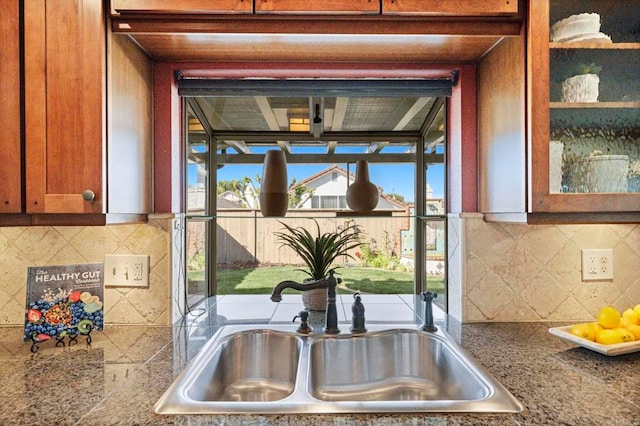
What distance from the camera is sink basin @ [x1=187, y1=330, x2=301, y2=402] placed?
125 centimetres

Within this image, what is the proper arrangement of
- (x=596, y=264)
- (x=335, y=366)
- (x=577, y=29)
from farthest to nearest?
(x=596, y=264) < (x=335, y=366) < (x=577, y=29)

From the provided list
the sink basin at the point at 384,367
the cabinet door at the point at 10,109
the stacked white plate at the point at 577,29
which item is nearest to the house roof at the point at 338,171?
the sink basin at the point at 384,367

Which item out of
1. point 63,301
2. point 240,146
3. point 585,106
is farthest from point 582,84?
point 63,301

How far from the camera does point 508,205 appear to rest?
1243 mm

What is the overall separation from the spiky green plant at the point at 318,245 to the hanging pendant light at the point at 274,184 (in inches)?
4.9

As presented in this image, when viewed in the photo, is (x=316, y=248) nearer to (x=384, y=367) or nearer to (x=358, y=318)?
(x=358, y=318)

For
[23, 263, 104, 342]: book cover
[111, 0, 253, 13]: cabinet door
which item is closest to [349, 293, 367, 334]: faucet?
[23, 263, 104, 342]: book cover

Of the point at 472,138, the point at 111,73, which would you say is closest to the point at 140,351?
the point at 111,73

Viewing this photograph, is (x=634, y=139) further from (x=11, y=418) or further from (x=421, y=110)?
(x=11, y=418)

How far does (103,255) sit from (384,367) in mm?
1086

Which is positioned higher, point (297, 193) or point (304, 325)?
point (297, 193)

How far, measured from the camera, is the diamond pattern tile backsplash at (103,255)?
144 centimetres

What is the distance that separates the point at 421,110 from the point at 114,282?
4.75 feet

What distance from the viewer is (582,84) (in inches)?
46.3
